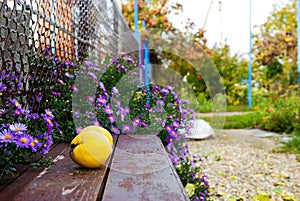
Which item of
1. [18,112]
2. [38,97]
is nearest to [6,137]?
[18,112]

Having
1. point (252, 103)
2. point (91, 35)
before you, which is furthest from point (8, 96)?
point (252, 103)

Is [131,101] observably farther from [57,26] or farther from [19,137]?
[19,137]

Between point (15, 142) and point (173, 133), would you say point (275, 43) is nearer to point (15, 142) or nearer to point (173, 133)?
point (173, 133)

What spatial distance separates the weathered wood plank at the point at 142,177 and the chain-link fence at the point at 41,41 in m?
0.40

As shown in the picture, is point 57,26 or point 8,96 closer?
point 8,96

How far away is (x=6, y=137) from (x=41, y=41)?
866mm

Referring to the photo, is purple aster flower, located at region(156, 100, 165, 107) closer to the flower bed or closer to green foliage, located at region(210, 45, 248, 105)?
the flower bed

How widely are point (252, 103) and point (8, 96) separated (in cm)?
823

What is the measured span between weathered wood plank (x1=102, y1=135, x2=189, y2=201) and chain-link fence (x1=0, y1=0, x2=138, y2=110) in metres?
0.40

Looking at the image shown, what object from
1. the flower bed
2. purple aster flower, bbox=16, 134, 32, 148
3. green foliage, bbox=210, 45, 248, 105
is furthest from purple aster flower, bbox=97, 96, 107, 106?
green foliage, bbox=210, 45, 248, 105

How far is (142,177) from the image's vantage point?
0.94 meters

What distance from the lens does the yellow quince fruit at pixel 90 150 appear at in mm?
1030

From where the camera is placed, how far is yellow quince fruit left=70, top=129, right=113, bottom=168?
1030 millimetres

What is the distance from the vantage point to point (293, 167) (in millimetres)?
3066
